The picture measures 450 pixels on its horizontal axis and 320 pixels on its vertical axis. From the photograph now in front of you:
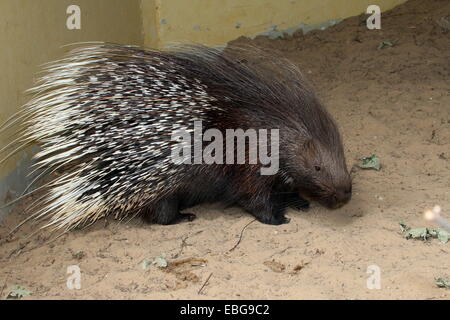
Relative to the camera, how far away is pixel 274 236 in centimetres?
327

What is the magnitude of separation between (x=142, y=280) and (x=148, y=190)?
0.56 meters

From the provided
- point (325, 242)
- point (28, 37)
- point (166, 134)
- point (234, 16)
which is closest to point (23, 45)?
point (28, 37)

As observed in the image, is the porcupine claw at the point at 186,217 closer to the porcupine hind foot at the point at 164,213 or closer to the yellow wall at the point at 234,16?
the porcupine hind foot at the point at 164,213

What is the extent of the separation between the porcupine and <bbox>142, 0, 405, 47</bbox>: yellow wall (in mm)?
1554

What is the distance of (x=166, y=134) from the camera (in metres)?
3.24

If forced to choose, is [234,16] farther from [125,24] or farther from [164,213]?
[164,213]

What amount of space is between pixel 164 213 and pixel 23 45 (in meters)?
1.17

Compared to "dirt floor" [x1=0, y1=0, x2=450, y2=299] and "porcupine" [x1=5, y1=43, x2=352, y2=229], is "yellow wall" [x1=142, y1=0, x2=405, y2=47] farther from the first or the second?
"porcupine" [x1=5, y1=43, x2=352, y2=229]

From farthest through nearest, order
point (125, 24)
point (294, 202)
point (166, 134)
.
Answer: point (125, 24)
point (294, 202)
point (166, 134)

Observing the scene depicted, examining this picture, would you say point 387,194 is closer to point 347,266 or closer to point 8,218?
point 347,266

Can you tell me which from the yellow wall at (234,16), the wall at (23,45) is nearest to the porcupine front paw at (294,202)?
the wall at (23,45)

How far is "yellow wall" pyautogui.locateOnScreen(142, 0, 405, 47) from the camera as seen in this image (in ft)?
16.5

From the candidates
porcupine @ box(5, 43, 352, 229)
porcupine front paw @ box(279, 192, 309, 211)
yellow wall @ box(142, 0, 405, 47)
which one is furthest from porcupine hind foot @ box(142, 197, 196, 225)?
yellow wall @ box(142, 0, 405, 47)

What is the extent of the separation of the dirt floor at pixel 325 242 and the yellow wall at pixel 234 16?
0.89 metres
